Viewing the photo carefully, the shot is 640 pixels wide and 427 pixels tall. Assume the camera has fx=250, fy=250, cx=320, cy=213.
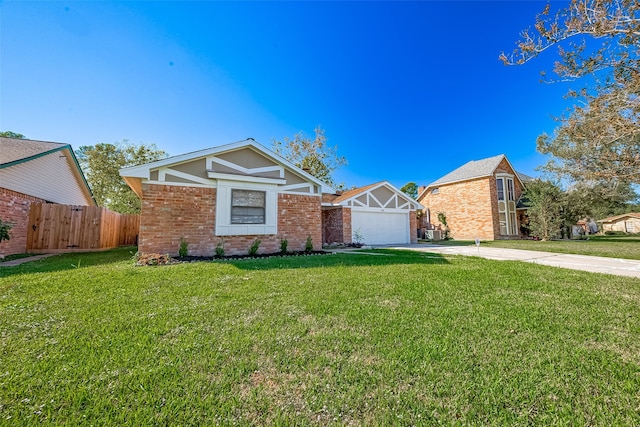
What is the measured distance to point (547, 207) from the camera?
1647 cm

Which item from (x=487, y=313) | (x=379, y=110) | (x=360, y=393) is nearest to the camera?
(x=360, y=393)

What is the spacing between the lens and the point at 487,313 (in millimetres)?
3172

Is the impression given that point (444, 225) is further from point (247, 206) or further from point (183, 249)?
point (183, 249)

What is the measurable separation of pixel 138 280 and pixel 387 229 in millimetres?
13317

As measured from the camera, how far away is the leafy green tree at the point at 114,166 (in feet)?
71.8

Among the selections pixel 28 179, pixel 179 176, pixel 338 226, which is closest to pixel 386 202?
pixel 338 226

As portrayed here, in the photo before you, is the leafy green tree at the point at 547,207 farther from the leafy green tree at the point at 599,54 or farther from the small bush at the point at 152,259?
the small bush at the point at 152,259

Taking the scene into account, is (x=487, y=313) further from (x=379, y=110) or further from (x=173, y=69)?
(x=379, y=110)

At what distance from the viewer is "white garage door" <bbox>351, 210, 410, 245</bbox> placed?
47.9ft

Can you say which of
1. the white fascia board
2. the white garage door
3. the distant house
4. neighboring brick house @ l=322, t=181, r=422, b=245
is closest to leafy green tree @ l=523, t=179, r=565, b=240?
neighboring brick house @ l=322, t=181, r=422, b=245

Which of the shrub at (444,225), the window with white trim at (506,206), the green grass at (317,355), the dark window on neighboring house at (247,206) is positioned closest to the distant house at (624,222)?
the window with white trim at (506,206)

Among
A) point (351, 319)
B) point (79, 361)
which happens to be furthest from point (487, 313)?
point (79, 361)

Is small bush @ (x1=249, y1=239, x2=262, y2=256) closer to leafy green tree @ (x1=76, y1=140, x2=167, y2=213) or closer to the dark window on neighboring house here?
the dark window on neighboring house

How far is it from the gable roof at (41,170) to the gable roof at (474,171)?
2472cm
